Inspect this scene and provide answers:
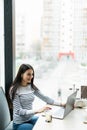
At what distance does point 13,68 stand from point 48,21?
2.62ft

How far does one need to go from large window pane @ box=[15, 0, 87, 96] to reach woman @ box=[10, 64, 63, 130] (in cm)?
58

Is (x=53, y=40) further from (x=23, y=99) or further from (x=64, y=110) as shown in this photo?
(x=64, y=110)

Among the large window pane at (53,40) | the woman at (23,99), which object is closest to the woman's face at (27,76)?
the woman at (23,99)

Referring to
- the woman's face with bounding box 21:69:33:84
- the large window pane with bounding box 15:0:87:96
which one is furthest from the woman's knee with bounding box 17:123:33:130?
the large window pane with bounding box 15:0:87:96

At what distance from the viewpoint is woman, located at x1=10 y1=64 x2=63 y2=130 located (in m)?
2.55

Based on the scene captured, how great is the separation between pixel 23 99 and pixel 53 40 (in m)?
0.99

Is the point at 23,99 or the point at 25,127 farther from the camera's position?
the point at 23,99

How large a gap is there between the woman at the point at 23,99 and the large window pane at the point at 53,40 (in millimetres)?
581

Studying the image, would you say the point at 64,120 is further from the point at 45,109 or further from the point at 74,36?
the point at 74,36

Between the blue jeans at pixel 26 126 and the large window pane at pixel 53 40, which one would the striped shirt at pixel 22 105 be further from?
the large window pane at pixel 53 40

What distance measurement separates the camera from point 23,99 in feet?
8.64

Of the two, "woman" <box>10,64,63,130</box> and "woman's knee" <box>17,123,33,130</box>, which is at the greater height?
"woman" <box>10,64,63,130</box>

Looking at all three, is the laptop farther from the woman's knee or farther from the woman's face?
the woman's face

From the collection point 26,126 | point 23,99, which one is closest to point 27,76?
point 23,99
